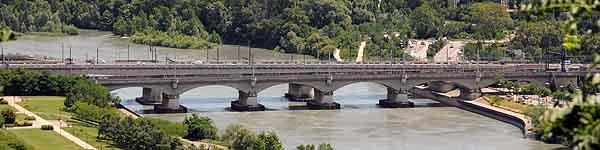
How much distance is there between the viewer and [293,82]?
162ft

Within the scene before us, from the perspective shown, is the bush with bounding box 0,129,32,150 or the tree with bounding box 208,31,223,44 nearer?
the bush with bounding box 0,129,32,150

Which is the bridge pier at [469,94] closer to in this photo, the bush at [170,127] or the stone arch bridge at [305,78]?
the stone arch bridge at [305,78]

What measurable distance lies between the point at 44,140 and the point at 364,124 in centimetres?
1338

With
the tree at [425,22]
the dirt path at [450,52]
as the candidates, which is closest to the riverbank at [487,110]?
the dirt path at [450,52]

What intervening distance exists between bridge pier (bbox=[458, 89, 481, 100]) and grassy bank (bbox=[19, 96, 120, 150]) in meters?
15.7

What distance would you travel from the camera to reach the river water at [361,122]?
1502 inches

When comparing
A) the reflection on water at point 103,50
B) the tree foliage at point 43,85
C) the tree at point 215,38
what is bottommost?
the tree foliage at point 43,85

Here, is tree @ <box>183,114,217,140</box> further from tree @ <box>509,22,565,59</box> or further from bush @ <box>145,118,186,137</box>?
tree @ <box>509,22,565,59</box>

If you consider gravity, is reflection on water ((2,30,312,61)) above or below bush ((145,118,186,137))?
above

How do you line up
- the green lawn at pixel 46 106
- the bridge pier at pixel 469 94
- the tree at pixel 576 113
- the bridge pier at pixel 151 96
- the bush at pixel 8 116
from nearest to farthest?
the tree at pixel 576 113
the bush at pixel 8 116
the green lawn at pixel 46 106
the bridge pier at pixel 151 96
the bridge pier at pixel 469 94

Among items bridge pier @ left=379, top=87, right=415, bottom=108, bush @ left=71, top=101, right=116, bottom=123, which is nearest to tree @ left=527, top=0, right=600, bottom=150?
bush @ left=71, top=101, right=116, bottom=123

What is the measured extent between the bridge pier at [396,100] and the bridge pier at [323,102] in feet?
6.58

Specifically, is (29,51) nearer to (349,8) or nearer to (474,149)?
(349,8)

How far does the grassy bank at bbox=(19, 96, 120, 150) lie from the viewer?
1297 inches
